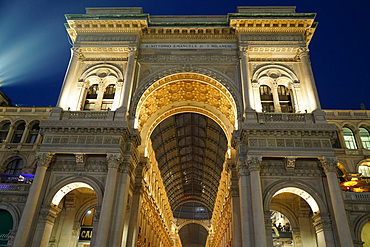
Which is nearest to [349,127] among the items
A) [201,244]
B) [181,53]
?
[181,53]

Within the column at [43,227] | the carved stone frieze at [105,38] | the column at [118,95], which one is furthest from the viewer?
the carved stone frieze at [105,38]

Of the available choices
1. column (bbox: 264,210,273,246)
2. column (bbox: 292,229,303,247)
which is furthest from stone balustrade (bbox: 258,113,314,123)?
column (bbox: 292,229,303,247)

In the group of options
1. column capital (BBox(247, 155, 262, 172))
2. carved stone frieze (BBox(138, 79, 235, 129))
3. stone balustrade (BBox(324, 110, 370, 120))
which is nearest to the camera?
column capital (BBox(247, 155, 262, 172))

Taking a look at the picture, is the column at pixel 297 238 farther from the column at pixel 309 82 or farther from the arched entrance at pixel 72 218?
the arched entrance at pixel 72 218

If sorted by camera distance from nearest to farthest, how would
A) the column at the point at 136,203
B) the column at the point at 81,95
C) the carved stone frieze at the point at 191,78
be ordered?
the column at the point at 136,203 → the column at the point at 81,95 → the carved stone frieze at the point at 191,78

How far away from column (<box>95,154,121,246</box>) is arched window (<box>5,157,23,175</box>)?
16778mm

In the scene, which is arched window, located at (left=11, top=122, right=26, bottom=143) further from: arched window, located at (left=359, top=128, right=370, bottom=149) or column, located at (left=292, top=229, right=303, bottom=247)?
arched window, located at (left=359, top=128, right=370, bottom=149)

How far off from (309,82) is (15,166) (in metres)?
31.9

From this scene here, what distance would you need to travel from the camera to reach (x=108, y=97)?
87.6 ft

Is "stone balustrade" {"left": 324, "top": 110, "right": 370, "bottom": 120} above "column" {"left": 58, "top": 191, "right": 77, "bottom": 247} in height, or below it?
above

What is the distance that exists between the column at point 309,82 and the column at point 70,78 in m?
20.5

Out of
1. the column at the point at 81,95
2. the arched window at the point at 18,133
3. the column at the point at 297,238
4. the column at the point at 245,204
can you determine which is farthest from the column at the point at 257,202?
the arched window at the point at 18,133

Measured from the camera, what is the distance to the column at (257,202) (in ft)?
61.1

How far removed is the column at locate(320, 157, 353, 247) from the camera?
726 inches
